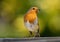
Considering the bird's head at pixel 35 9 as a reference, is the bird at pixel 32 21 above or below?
below

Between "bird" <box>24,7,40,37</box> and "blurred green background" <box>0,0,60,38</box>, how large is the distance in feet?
0.09

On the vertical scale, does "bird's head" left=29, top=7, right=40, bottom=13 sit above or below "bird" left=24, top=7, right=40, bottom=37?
above

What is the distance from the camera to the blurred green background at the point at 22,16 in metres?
0.93

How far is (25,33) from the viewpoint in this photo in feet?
3.05

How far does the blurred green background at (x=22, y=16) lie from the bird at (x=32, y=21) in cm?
3

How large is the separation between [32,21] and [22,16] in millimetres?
100

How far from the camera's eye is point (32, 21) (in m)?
0.92

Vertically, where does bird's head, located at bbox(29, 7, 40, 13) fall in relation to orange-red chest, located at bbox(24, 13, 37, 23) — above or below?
above

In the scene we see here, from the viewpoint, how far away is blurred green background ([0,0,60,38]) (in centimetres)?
93

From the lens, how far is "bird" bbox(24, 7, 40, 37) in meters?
0.92

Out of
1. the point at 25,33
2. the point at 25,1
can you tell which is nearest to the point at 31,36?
the point at 25,33

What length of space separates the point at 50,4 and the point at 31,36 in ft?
1.09

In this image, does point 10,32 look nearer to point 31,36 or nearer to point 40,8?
point 31,36

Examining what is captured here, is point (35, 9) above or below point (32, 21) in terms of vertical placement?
above
